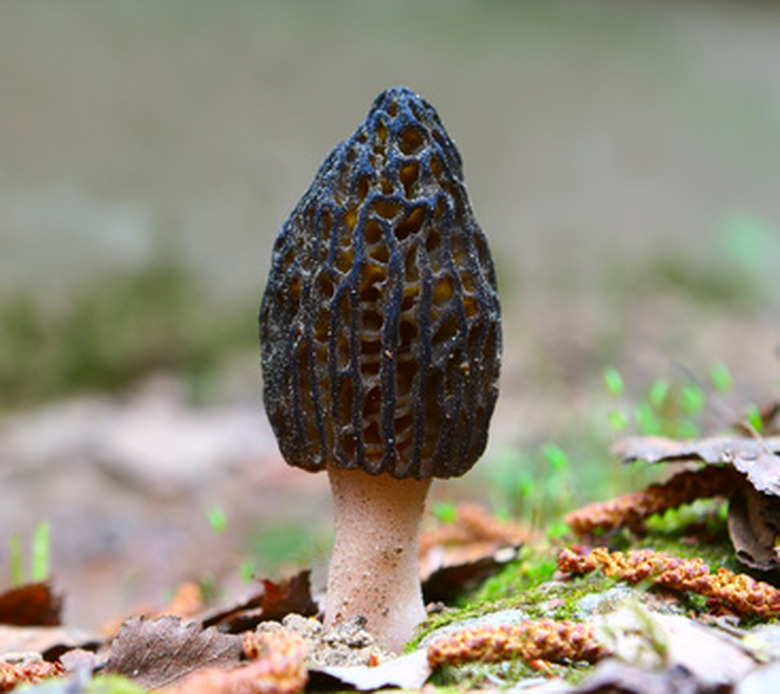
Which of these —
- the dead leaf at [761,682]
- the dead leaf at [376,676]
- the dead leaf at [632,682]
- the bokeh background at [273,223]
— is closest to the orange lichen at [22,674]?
the dead leaf at [376,676]

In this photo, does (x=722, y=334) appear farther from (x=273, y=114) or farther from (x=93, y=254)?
(x=93, y=254)

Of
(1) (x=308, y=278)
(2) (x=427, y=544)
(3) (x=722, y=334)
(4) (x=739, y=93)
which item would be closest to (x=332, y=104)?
(3) (x=722, y=334)

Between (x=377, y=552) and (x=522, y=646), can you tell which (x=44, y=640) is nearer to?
(x=377, y=552)

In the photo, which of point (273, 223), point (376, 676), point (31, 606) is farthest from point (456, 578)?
point (273, 223)

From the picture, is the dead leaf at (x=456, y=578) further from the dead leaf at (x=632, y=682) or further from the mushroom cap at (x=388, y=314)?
the dead leaf at (x=632, y=682)

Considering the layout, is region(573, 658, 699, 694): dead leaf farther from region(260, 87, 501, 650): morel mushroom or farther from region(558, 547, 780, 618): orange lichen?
region(260, 87, 501, 650): morel mushroom

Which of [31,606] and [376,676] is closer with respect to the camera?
[376,676]
